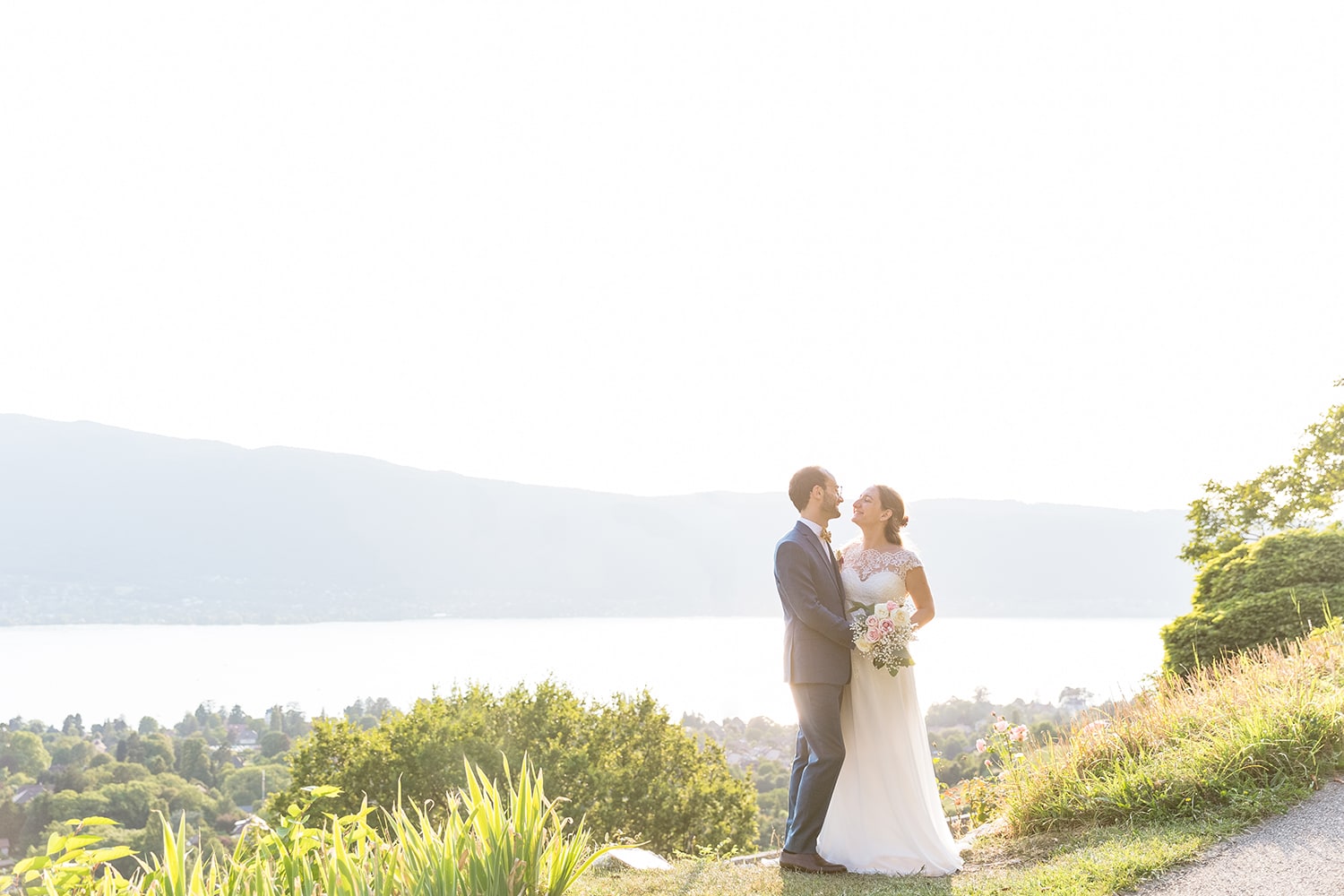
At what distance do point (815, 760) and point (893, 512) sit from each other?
5.55 feet

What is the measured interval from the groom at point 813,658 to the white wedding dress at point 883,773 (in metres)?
0.23

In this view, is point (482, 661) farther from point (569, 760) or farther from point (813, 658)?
point (813, 658)

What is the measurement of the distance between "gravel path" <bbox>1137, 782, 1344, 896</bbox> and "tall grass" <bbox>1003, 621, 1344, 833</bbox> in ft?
0.90

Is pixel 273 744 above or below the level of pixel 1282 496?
below

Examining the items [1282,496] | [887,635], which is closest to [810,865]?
[887,635]

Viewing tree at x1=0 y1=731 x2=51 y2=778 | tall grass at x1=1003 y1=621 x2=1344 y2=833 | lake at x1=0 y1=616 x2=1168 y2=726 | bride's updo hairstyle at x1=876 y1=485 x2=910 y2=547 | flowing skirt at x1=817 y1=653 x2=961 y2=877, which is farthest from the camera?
tree at x1=0 y1=731 x2=51 y2=778

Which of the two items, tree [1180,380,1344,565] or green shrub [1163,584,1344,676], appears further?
tree [1180,380,1344,565]

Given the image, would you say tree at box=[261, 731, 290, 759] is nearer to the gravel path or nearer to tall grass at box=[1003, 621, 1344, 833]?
tall grass at box=[1003, 621, 1344, 833]

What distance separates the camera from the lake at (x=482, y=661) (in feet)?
53.2

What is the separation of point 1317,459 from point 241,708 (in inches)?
1687

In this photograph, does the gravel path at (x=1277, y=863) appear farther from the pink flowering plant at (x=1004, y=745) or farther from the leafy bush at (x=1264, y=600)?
the leafy bush at (x=1264, y=600)

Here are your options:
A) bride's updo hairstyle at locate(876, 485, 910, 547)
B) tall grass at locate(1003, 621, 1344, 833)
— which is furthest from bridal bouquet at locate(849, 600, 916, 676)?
tall grass at locate(1003, 621, 1344, 833)

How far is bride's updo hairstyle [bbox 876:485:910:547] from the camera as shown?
646cm

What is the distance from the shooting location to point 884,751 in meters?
6.29
